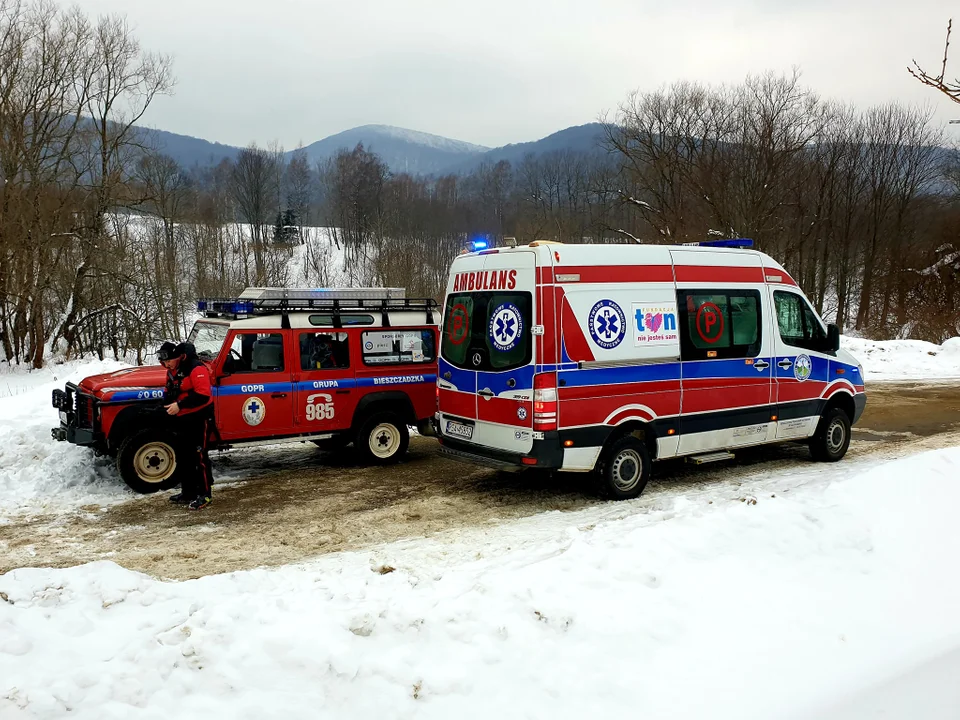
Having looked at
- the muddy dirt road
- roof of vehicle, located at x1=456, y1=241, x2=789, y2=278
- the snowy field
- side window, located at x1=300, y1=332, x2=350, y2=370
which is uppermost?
roof of vehicle, located at x1=456, y1=241, x2=789, y2=278

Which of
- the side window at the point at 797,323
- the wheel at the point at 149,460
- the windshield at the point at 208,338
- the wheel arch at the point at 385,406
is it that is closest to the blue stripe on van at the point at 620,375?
the side window at the point at 797,323

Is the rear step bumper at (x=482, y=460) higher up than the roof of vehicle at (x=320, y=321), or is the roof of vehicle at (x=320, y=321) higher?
the roof of vehicle at (x=320, y=321)

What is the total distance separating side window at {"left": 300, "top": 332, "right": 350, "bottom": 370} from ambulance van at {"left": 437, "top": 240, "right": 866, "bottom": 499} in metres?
1.82

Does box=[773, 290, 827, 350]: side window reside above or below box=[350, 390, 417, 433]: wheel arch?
above

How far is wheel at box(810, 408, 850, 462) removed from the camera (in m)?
9.62

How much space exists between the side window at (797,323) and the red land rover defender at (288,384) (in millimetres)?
4997

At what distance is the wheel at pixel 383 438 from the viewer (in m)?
9.71

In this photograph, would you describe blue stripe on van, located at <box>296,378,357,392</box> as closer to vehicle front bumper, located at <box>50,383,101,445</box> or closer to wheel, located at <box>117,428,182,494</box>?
wheel, located at <box>117,428,182,494</box>

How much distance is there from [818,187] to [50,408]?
138ft

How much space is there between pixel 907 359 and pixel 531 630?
74.0 ft

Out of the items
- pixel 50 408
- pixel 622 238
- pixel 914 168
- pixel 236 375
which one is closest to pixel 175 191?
pixel 622 238

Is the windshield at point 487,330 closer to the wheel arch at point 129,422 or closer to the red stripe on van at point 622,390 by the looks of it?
the red stripe on van at point 622,390

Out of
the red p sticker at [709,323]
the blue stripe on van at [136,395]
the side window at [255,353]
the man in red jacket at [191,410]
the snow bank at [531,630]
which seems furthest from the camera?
the side window at [255,353]

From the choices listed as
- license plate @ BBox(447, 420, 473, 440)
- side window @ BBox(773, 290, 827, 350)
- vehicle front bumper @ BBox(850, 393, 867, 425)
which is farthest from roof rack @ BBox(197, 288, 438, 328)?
vehicle front bumper @ BBox(850, 393, 867, 425)
